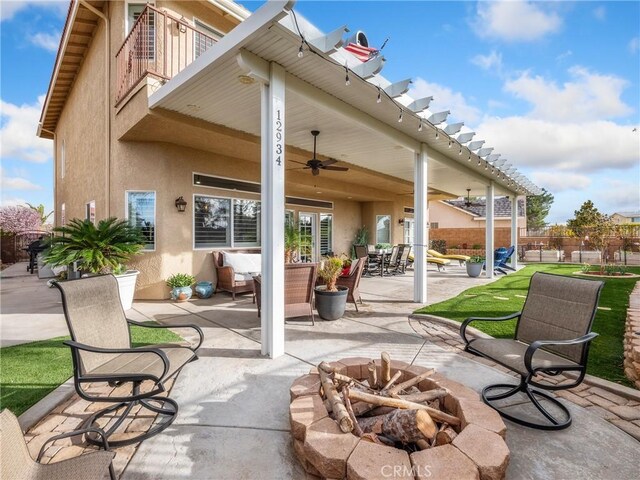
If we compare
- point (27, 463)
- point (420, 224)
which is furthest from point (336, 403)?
point (420, 224)

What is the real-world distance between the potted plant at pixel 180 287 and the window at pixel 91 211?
3045mm

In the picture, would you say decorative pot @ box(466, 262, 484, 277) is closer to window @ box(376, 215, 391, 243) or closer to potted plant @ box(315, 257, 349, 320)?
window @ box(376, 215, 391, 243)

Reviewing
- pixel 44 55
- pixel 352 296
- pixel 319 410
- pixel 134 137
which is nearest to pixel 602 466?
pixel 319 410

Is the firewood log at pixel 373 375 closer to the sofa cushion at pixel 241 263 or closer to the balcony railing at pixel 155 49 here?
the sofa cushion at pixel 241 263

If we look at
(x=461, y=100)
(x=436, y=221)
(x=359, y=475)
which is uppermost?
(x=461, y=100)

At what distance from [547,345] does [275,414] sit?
2108mm

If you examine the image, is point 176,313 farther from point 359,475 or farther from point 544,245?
point 544,245

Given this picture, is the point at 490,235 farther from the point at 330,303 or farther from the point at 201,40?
the point at 201,40

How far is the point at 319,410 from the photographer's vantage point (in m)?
1.98

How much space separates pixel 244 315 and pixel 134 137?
4243 mm

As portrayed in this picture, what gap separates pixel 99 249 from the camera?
562 cm

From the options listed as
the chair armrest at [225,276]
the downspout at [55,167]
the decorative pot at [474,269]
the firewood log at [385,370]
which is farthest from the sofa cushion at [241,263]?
the downspout at [55,167]

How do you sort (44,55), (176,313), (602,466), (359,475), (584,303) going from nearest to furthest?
(359,475)
(602,466)
(584,303)
(176,313)
(44,55)

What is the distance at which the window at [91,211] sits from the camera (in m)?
7.84
